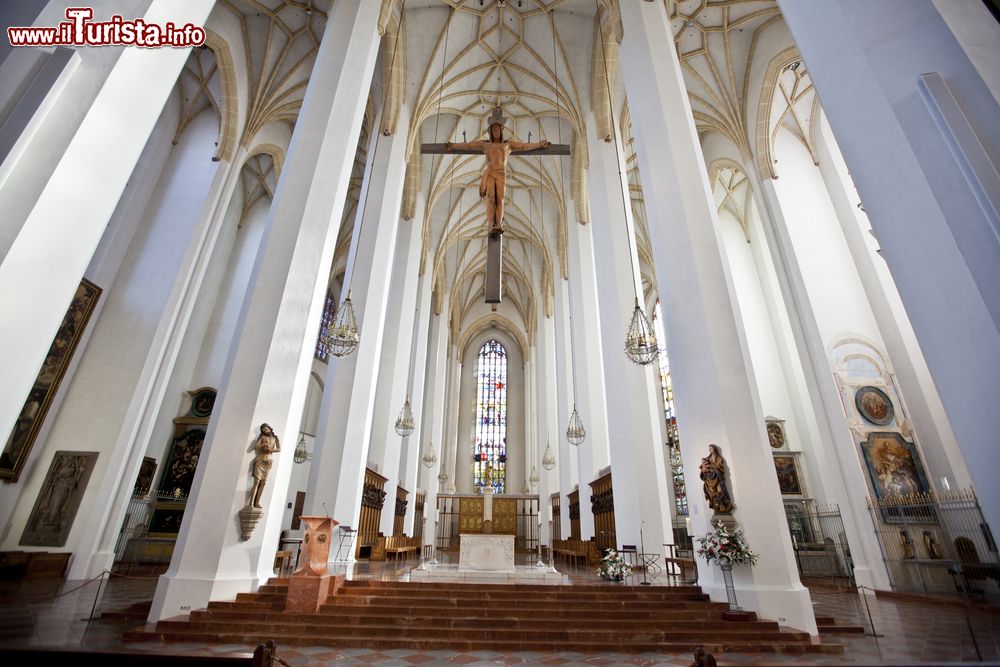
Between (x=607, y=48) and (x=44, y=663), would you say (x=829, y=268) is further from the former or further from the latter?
(x=44, y=663)

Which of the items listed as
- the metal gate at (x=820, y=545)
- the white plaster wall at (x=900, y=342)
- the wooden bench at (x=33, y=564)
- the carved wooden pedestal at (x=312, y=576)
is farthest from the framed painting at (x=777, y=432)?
the wooden bench at (x=33, y=564)

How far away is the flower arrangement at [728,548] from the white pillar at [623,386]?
3487 millimetres

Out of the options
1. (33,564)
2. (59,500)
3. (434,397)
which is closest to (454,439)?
(434,397)

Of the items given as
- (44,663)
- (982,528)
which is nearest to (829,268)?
(982,528)

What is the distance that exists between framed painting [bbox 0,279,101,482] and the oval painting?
17000 millimetres

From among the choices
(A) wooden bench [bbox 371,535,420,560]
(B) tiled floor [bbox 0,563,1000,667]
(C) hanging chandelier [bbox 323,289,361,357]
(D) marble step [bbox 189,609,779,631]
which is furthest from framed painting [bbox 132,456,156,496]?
(D) marble step [bbox 189,609,779,631]

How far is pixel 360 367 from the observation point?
30.7ft

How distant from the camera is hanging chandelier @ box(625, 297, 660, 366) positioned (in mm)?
6984

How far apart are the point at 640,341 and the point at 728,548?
9.78 ft

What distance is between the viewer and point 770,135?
39.7 ft

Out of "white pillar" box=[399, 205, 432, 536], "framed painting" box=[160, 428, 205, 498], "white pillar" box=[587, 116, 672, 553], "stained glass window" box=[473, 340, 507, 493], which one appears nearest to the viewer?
"white pillar" box=[587, 116, 672, 553]

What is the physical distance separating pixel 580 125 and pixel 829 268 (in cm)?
772

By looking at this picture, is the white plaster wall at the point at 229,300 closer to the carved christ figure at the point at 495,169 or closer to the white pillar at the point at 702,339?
the carved christ figure at the point at 495,169

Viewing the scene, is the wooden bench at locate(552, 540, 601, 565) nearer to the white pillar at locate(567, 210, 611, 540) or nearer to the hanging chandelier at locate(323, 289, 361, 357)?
the white pillar at locate(567, 210, 611, 540)
